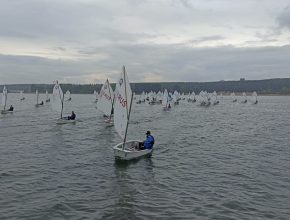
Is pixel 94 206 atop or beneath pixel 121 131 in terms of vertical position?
beneath

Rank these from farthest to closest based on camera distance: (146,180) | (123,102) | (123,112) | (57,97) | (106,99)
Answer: (57,97) → (106,99) → (123,112) → (123,102) → (146,180)

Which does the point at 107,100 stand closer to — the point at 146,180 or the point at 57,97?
the point at 57,97

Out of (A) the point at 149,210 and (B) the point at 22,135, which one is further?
(B) the point at 22,135

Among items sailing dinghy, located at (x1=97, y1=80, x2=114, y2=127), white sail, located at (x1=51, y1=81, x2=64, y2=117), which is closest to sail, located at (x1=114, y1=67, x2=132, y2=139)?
sailing dinghy, located at (x1=97, y1=80, x2=114, y2=127)

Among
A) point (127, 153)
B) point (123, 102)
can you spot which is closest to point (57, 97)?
point (123, 102)

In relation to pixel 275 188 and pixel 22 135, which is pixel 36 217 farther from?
pixel 22 135

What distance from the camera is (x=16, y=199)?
13.7m

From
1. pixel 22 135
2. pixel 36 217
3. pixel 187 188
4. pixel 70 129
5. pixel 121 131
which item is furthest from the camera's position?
pixel 70 129

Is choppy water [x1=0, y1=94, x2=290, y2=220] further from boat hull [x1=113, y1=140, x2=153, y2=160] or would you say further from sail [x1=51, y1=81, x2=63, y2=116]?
sail [x1=51, y1=81, x2=63, y2=116]

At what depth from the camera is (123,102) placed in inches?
800

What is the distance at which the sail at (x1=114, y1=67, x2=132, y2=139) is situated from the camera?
1998 centimetres

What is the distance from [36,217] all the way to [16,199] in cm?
246

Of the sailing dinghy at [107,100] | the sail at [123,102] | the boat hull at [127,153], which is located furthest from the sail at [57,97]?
the boat hull at [127,153]

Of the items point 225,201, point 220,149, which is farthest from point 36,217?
point 220,149
